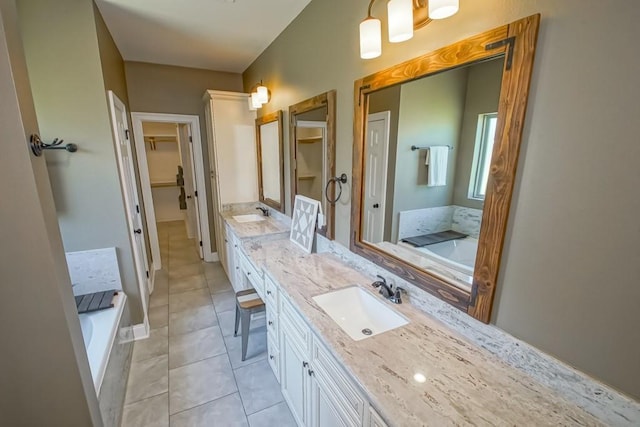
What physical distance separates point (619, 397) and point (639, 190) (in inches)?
22.9

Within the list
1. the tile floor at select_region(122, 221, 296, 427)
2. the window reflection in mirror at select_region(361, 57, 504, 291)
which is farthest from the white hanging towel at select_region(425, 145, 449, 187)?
the tile floor at select_region(122, 221, 296, 427)

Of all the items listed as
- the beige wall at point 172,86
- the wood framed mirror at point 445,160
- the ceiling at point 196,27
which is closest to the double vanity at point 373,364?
the wood framed mirror at point 445,160

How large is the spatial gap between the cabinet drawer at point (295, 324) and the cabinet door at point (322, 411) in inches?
6.9

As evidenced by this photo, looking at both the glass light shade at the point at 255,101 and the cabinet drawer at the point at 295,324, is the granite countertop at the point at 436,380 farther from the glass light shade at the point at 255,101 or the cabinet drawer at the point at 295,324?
the glass light shade at the point at 255,101

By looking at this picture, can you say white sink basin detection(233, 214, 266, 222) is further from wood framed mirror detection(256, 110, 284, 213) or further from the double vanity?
the double vanity

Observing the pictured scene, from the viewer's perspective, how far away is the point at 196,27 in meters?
2.45

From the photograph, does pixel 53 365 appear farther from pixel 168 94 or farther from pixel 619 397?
pixel 168 94

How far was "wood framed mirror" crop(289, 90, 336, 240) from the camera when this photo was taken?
1.96 metres

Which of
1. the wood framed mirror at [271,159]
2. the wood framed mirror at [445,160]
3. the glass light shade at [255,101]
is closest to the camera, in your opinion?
the wood framed mirror at [445,160]

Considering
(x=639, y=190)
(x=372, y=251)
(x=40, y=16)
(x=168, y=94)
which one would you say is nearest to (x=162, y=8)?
(x=40, y=16)

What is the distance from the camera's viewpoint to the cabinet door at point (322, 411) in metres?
1.18

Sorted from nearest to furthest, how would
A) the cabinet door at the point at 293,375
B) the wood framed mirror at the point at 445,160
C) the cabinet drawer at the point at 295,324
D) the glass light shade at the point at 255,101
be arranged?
the wood framed mirror at the point at 445,160 → the cabinet drawer at the point at 295,324 → the cabinet door at the point at 293,375 → the glass light shade at the point at 255,101

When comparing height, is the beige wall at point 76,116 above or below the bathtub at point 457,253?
above

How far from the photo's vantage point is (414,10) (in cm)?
119
